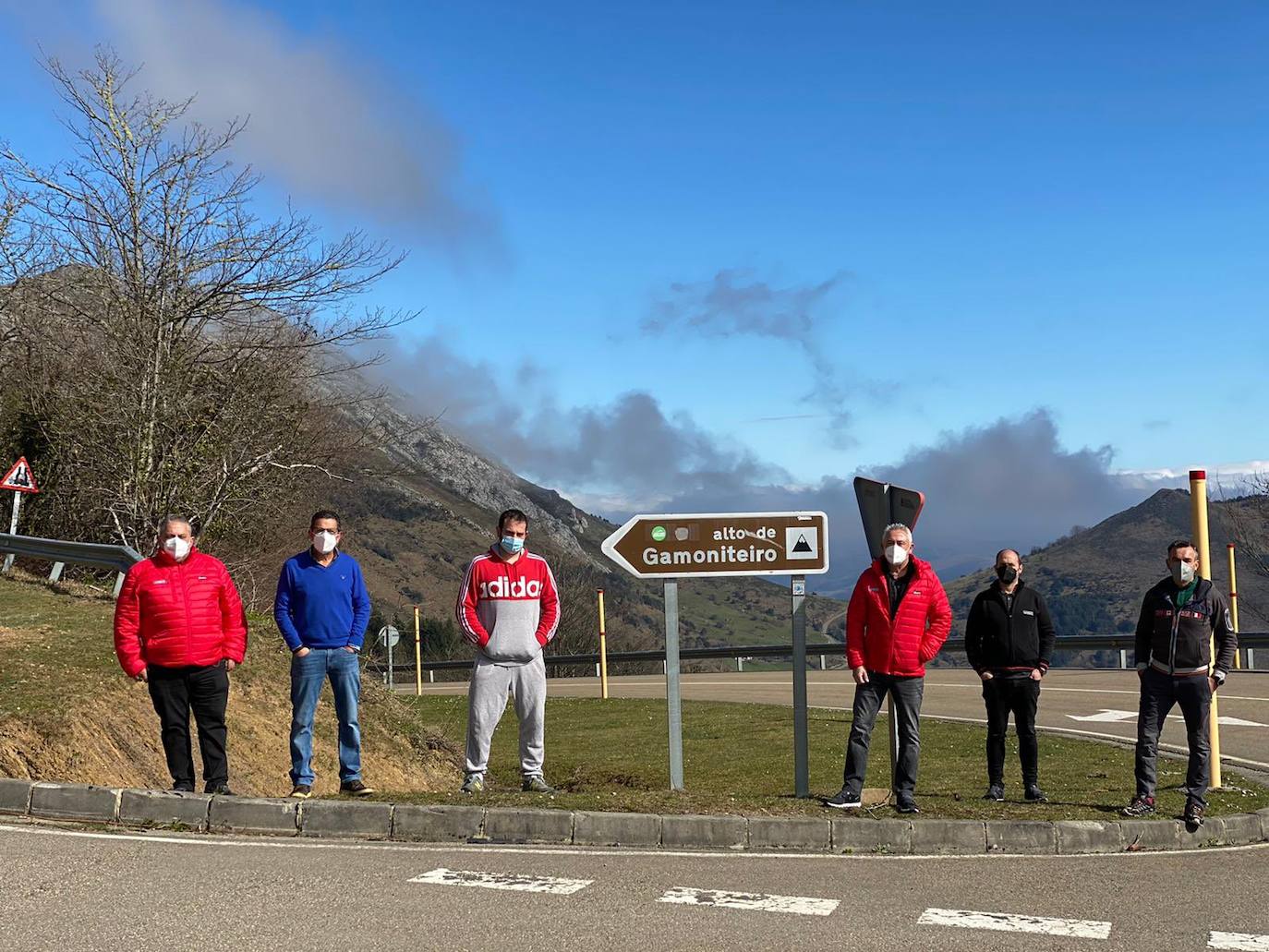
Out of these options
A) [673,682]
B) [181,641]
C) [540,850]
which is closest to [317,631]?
[181,641]

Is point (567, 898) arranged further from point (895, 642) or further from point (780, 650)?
point (780, 650)

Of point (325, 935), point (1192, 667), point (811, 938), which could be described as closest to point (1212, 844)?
point (1192, 667)

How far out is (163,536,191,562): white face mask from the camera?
8594 mm

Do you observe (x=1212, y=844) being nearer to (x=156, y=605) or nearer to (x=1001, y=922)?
(x=1001, y=922)

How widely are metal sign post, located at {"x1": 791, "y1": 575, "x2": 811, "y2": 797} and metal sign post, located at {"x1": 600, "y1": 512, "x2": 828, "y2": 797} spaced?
1 centimetres

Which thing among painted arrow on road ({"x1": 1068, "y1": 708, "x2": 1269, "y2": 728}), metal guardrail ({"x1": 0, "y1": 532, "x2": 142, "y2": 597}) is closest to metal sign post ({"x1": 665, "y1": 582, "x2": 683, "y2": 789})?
metal guardrail ({"x1": 0, "y1": 532, "x2": 142, "y2": 597})

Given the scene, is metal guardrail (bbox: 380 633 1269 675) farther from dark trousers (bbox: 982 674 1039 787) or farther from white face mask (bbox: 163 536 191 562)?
white face mask (bbox: 163 536 191 562)

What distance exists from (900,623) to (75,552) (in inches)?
488

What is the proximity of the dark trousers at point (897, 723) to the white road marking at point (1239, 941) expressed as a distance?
308 centimetres

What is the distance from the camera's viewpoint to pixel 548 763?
15.9 metres

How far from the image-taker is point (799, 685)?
390 inches

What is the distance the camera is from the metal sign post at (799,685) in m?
9.77

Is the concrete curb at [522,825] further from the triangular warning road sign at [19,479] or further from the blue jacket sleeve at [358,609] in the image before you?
the triangular warning road sign at [19,479]

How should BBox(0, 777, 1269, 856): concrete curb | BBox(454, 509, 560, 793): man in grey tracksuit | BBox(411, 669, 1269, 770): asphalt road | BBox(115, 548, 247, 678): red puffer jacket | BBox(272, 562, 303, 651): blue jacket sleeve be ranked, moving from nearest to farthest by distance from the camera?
BBox(0, 777, 1269, 856): concrete curb < BBox(115, 548, 247, 678): red puffer jacket < BBox(272, 562, 303, 651): blue jacket sleeve < BBox(454, 509, 560, 793): man in grey tracksuit < BBox(411, 669, 1269, 770): asphalt road
